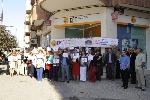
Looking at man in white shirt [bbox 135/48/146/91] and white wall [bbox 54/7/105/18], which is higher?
white wall [bbox 54/7/105/18]

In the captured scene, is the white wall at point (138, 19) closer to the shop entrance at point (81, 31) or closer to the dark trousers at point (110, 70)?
the shop entrance at point (81, 31)

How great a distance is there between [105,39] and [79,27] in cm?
384

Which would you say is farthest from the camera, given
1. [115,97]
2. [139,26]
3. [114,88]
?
[139,26]

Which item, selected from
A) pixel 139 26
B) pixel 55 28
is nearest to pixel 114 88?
pixel 139 26

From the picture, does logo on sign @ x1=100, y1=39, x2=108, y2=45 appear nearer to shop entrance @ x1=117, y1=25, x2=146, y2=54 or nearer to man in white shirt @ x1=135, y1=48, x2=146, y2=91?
shop entrance @ x1=117, y1=25, x2=146, y2=54

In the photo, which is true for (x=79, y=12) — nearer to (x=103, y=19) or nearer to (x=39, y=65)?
(x=103, y=19)

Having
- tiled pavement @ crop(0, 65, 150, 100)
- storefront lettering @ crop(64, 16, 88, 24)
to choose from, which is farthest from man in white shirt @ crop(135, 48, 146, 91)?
storefront lettering @ crop(64, 16, 88, 24)

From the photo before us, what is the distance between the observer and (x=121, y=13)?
1712 centimetres

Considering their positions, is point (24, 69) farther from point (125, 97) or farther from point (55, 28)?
point (125, 97)

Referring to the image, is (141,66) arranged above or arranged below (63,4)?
below

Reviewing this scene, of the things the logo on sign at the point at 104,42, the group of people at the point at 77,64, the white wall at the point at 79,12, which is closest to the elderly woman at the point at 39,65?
the group of people at the point at 77,64

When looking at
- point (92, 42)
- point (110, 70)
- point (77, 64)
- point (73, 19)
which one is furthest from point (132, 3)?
point (77, 64)

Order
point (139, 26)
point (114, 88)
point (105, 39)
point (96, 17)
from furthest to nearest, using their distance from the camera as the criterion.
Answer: point (139, 26) → point (96, 17) → point (105, 39) → point (114, 88)

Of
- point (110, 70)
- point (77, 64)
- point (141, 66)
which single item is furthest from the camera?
point (110, 70)
